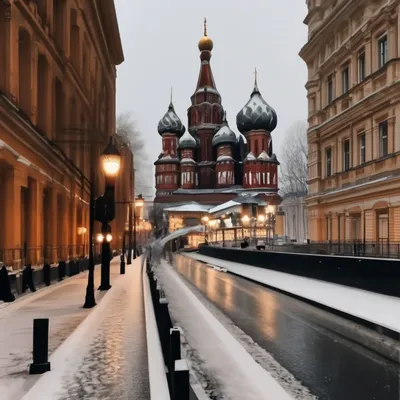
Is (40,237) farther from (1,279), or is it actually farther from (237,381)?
(237,381)

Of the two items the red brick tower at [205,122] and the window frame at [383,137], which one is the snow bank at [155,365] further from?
the red brick tower at [205,122]

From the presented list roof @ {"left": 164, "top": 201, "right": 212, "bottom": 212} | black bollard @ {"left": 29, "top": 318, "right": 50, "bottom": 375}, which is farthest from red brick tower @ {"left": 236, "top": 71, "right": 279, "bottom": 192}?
black bollard @ {"left": 29, "top": 318, "right": 50, "bottom": 375}

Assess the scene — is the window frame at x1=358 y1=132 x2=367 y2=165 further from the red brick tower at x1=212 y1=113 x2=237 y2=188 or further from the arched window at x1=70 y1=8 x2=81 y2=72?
the red brick tower at x1=212 y1=113 x2=237 y2=188

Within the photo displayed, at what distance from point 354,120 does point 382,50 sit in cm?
404

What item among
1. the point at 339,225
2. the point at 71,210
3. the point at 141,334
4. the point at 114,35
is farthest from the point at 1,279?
the point at 114,35

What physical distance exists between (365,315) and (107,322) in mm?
5545

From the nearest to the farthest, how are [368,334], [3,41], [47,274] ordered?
[368,334] → [3,41] → [47,274]

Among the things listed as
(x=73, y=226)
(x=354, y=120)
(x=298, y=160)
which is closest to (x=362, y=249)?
(x=354, y=120)

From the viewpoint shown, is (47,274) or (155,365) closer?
(155,365)

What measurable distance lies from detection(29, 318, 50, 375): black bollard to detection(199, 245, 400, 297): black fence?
9461 millimetres

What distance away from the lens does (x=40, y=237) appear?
67.1 ft

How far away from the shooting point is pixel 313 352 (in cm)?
825

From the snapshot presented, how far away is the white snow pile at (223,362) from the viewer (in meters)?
6.10

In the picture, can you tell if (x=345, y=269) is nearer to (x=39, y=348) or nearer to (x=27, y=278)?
(x=27, y=278)
